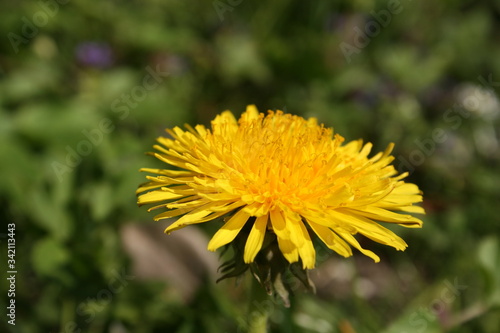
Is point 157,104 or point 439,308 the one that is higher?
→ point 157,104

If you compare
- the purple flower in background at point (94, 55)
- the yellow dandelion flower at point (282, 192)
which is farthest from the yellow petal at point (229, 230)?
the purple flower in background at point (94, 55)

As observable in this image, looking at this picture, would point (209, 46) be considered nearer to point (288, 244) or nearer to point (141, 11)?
point (141, 11)

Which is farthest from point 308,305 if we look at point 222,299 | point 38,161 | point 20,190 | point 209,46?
point 209,46

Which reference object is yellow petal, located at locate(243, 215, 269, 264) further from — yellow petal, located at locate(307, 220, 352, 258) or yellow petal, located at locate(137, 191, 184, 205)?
yellow petal, located at locate(137, 191, 184, 205)

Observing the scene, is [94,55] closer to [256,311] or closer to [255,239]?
[256,311]

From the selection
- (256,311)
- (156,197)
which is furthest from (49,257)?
(256,311)
